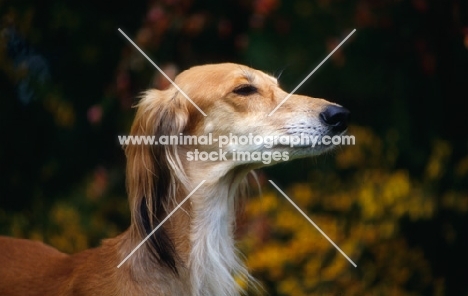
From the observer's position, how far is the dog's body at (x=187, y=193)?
148 inches

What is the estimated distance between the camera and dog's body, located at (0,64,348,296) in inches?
148

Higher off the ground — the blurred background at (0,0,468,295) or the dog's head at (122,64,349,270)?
the dog's head at (122,64,349,270)

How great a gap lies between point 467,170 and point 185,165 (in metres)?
2.98

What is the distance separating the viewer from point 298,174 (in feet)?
22.0

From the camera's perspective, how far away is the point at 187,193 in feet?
12.8

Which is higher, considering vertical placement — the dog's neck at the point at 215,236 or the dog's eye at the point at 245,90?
the dog's eye at the point at 245,90

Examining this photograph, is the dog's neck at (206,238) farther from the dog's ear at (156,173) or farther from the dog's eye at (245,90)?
the dog's eye at (245,90)

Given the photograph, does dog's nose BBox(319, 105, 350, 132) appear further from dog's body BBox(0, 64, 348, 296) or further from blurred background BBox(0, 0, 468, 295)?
blurred background BBox(0, 0, 468, 295)

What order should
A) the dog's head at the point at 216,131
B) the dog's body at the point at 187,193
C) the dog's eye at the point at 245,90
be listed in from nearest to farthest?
the dog's body at the point at 187,193 → the dog's head at the point at 216,131 → the dog's eye at the point at 245,90

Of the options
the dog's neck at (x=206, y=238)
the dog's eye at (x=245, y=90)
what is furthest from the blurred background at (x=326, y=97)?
the dog's neck at (x=206, y=238)

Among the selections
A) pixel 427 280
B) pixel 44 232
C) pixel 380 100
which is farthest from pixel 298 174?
pixel 44 232

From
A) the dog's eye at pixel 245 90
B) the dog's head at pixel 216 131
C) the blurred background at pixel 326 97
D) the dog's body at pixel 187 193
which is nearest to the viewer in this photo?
the dog's body at pixel 187 193

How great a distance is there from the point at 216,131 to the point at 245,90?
0.25 metres

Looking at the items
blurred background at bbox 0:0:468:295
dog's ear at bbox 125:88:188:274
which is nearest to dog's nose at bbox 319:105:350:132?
dog's ear at bbox 125:88:188:274
